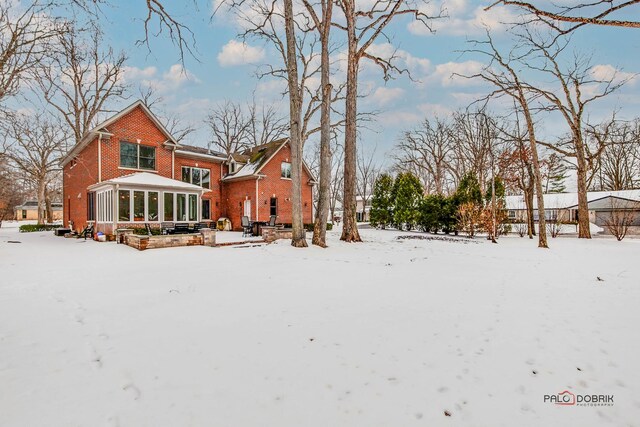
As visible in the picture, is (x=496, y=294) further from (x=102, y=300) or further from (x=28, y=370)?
(x=102, y=300)

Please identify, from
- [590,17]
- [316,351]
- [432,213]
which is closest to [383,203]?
[432,213]

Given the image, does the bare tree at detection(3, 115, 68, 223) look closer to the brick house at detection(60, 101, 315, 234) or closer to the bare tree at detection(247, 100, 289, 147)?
the brick house at detection(60, 101, 315, 234)

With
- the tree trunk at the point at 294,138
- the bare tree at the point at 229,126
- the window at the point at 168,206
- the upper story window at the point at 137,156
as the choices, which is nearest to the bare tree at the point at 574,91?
the tree trunk at the point at 294,138

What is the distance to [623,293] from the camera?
182 inches

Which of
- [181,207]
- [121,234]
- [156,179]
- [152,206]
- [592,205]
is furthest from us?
[592,205]

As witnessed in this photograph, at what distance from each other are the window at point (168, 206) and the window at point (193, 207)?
3.59 feet

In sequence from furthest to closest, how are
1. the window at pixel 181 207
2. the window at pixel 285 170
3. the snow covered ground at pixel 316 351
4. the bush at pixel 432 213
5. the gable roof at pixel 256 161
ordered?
1. the window at pixel 285 170
2. the gable roof at pixel 256 161
3. the bush at pixel 432 213
4. the window at pixel 181 207
5. the snow covered ground at pixel 316 351

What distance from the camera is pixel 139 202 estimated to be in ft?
46.6

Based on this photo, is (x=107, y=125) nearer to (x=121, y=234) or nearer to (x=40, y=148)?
(x=121, y=234)

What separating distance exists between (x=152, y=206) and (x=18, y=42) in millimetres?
7771

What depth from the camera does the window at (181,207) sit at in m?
15.7

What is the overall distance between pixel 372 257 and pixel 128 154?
1476cm

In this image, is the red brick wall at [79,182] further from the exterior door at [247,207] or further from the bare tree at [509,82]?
the bare tree at [509,82]

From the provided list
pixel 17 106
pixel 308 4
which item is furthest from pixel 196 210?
pixel 308 4
